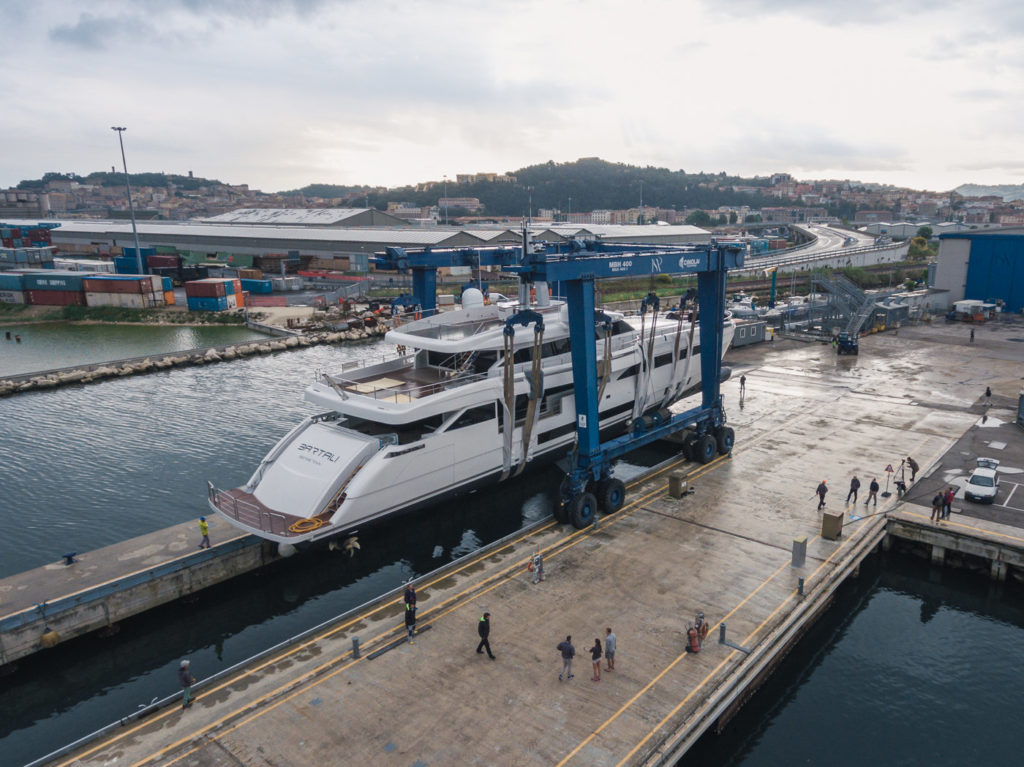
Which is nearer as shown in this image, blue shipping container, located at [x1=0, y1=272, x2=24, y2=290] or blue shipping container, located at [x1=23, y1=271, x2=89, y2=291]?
blue shipping container, located at [x1=23, y1=271, x2=89, y2=291]

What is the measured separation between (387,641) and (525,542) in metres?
5.89

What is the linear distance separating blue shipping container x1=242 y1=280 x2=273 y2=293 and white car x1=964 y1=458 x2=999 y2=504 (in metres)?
76.4

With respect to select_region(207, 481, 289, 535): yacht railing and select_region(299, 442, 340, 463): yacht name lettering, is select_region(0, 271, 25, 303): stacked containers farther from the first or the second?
select_region(299, 442, 340, 463): yacht name lettering

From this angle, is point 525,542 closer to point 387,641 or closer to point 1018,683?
point 387,641

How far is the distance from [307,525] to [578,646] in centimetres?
830

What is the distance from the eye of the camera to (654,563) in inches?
727

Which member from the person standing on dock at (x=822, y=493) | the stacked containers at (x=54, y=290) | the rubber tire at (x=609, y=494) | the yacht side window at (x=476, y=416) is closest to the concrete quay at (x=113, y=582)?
the yacht side window at (x=476, y=416)

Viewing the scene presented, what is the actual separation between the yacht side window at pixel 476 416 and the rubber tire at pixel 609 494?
4.42 meters

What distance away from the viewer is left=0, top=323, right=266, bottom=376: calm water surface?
164ft

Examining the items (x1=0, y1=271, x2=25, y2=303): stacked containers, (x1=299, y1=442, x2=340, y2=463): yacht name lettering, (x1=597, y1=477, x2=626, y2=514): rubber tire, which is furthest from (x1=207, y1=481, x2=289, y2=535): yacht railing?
(x1=0, y1=271, x2=25, y2=303): stacked containers

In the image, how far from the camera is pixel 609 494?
21484 millimetres

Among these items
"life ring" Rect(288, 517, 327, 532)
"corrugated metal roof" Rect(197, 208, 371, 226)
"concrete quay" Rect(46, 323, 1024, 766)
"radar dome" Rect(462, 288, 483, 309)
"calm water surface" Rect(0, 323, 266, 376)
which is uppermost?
"corrugated metal roof" Rect(197, 208, 371, 226)

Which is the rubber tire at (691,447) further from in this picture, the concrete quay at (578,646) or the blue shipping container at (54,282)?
the blue shipping container at (54,282)

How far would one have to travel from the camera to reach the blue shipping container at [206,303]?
2717 inches
